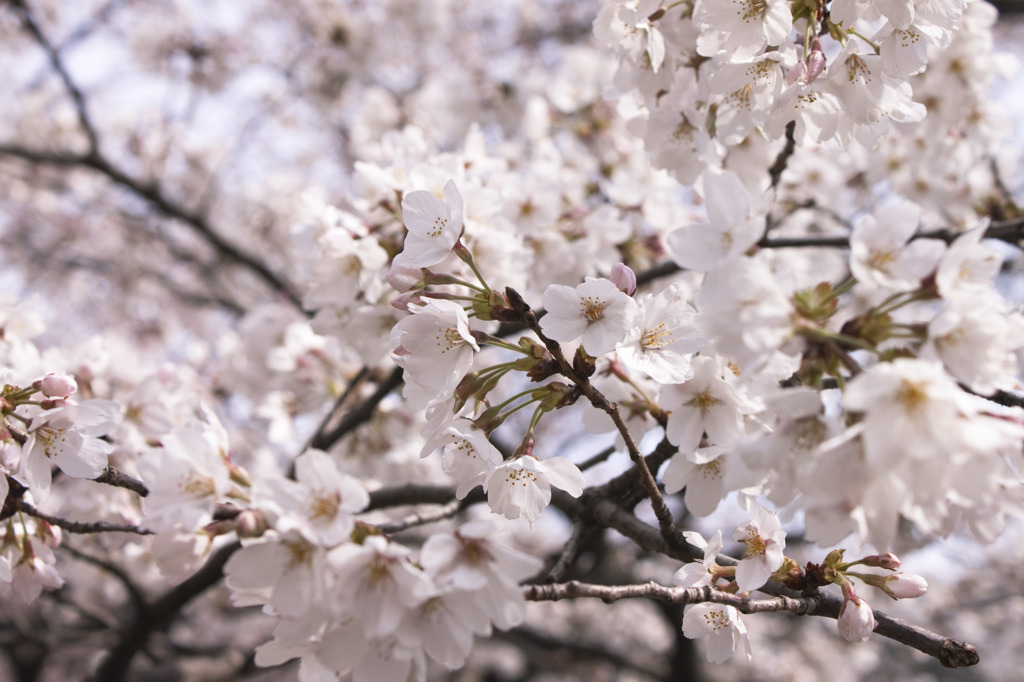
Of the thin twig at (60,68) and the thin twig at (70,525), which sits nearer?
the thin twig at (70,525)

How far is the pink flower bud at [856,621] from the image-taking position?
4.37ft

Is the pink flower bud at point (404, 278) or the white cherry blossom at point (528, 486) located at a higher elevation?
the pink flower bud at point (404, 278)

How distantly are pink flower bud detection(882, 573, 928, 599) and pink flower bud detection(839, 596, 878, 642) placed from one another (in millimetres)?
81

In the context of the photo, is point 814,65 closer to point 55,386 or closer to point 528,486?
point 528,486

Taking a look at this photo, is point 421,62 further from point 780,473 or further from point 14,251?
point 780,473

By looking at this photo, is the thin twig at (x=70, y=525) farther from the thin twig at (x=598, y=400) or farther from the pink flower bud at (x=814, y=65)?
the pink flower bud at (x=814, y=65)

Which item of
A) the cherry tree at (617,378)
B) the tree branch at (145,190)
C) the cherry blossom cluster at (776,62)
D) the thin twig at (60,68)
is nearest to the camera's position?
the cherry tree at (617,378)

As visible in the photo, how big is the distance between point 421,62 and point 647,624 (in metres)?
9.41

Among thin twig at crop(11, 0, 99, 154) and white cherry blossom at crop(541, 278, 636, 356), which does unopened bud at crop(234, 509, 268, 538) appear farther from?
thin twig at crop(11, 0, 99, 154)

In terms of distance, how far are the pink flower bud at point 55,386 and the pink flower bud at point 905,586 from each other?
73.8 inches

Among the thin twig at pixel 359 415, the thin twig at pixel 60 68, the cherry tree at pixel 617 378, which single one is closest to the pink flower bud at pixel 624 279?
the cherry tree at pixel 617 378

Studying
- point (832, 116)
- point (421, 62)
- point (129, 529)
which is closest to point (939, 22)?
point (832, 116)

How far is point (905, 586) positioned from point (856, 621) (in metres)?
0.15

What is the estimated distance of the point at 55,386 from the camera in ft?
4.81
